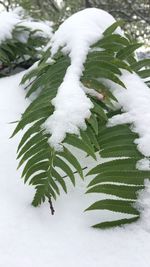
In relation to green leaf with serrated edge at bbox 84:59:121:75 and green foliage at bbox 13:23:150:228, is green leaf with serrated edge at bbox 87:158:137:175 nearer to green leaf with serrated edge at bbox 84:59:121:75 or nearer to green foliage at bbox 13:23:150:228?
green foliage at bbox 13:23:150:228

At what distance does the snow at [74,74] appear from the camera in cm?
106

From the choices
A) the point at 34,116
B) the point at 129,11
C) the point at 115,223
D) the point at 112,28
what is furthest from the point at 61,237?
the point at 129,11

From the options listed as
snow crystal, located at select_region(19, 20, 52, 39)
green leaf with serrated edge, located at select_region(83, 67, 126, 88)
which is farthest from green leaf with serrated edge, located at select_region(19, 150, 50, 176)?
snow crystal, located at select_region(19, 20, 52, 39)

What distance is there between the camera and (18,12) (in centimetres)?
271

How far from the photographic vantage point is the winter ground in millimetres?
863

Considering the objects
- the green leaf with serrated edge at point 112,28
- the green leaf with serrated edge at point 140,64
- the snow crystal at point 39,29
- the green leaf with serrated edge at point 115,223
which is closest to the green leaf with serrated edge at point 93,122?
the green leaf with serrated edge at point 115,223

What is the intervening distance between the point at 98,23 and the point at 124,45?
0.51 feet

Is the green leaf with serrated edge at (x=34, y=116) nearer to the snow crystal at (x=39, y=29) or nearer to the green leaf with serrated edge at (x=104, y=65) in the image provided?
the green leaf with serrated edge at (x=104, y=65)

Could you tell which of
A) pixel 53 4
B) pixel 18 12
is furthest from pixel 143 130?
pixel 53 4

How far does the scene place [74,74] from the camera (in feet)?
4.22

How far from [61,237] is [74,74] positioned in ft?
1.72

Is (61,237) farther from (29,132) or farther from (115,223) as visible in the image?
(29,132)

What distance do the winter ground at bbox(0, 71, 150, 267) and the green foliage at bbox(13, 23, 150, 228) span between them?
0.09 ft

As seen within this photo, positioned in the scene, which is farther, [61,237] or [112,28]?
[112,28]
